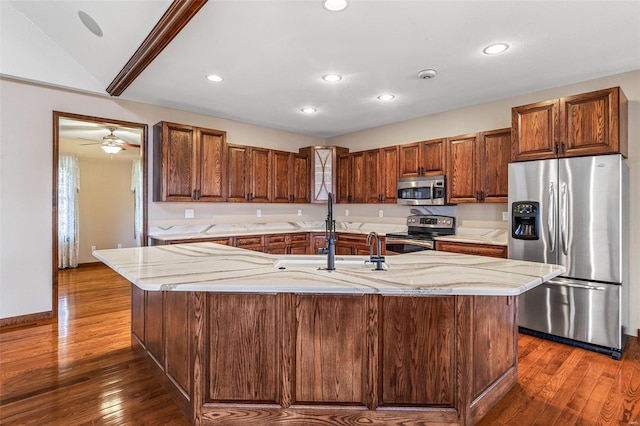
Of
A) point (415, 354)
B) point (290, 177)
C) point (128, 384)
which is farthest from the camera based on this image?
point (290, 177)

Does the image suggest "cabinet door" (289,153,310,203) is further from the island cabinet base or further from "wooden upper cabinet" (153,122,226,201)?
the island cabinet base

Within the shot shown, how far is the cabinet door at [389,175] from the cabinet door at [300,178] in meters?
1.33

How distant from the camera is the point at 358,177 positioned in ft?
17.5

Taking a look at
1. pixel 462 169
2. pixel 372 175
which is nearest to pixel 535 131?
pixel 462 169

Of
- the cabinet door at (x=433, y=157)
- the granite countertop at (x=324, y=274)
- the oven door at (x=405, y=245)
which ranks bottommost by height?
the oven door at (x=405, y=245)

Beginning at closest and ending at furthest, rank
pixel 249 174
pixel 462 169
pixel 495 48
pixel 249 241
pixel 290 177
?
pixel 495 48, pixel 462 169, pixel 249 241, pixel 249 174, pixel 290 177

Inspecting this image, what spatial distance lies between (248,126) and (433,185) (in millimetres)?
3001

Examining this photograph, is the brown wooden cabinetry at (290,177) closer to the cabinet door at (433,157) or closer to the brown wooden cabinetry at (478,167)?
the cabinet door at (433,157)

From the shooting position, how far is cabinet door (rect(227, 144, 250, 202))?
15.4 ft

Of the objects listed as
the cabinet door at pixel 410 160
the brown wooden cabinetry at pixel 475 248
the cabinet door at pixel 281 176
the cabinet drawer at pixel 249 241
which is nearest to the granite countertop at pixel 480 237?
the brown wooden cabinetry at pixel 475 248

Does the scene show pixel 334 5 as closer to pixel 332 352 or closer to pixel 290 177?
pixel 332 352

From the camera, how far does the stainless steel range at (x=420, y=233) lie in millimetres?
4172

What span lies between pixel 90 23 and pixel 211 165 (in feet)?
6.67

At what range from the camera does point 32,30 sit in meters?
3.18
